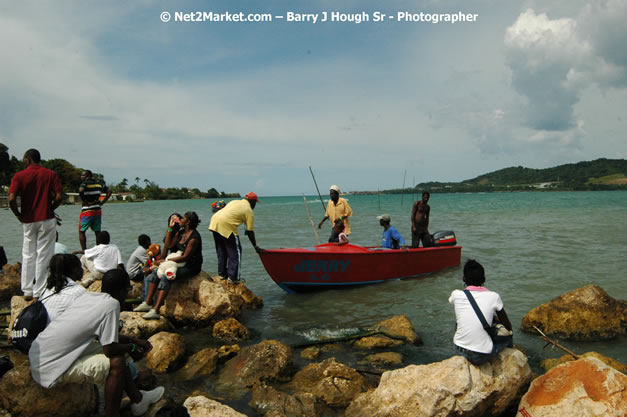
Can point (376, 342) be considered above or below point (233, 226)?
below

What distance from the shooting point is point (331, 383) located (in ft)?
14.2

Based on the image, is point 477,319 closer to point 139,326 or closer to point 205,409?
point 205,409

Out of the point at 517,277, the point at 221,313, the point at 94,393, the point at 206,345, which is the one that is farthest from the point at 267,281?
the point at 94,393

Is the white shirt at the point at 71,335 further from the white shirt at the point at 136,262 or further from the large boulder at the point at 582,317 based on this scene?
the large boulder at the point at 582,317

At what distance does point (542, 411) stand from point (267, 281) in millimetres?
8017

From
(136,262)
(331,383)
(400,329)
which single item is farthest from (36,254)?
(400,329)

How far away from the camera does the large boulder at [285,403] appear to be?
3.93 meters

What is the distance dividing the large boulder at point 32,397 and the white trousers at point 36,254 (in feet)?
8.66

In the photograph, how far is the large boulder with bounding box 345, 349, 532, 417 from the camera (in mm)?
3672

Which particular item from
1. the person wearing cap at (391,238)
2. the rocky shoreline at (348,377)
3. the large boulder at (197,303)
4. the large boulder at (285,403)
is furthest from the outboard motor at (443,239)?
the large boulder at (285,403)

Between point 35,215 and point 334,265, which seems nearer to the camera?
point 35,215

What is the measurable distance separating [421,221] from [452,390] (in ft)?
25.9

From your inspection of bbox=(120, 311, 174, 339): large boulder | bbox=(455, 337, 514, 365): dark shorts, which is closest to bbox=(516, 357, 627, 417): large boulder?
bbox=(455, 337, 514, 365): dark shorts

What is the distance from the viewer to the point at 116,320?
302 centimetres
